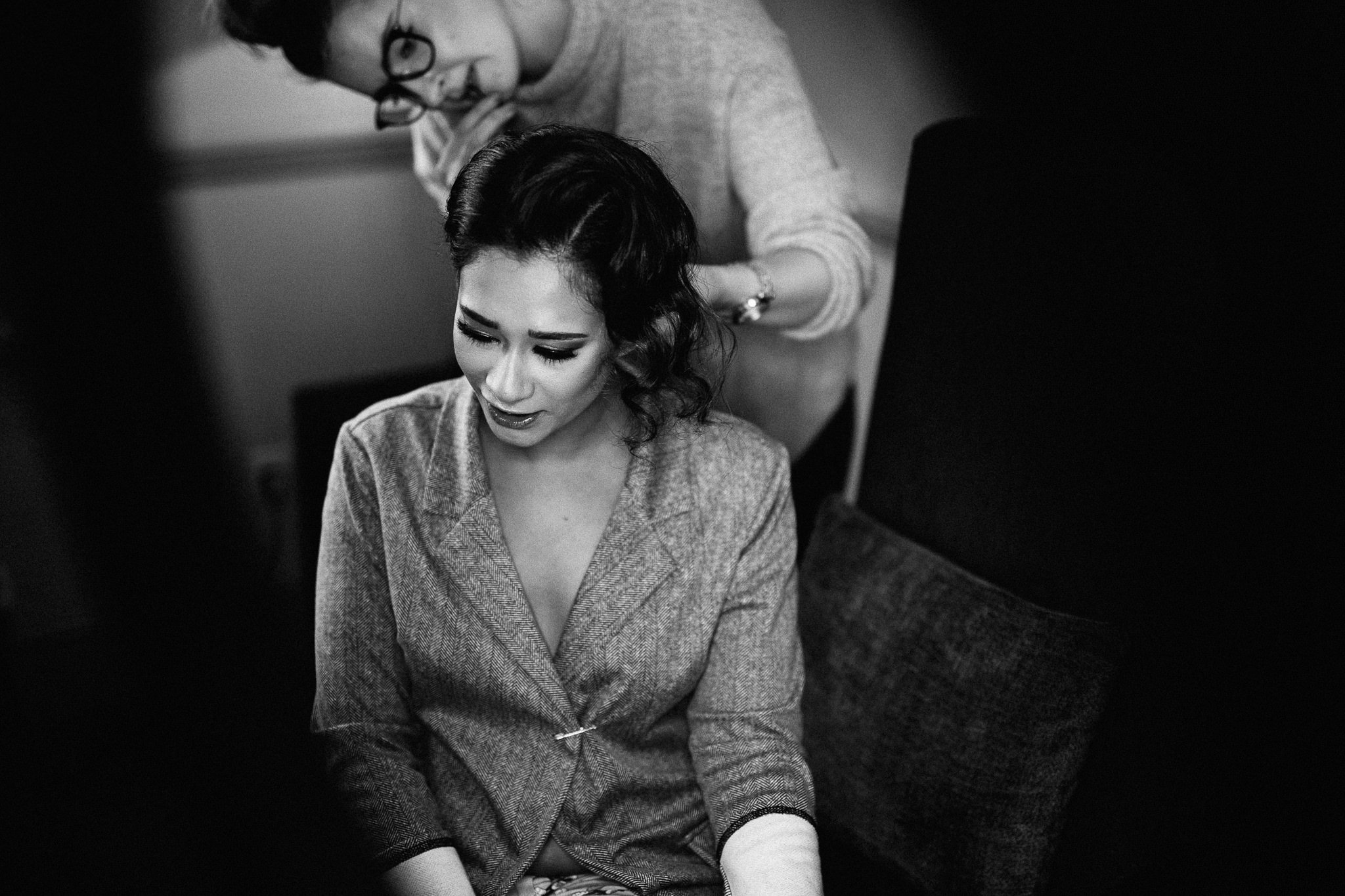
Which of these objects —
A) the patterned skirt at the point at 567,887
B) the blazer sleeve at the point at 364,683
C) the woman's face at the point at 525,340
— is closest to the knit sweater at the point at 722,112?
the woman's face at the point at 525,340

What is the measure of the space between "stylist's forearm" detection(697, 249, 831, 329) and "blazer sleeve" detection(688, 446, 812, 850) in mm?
209

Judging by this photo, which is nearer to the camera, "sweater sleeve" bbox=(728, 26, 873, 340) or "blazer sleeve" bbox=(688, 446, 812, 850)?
"blazer sleeve" bbox=(688, 446, 812, 850)

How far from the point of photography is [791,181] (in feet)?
4.79

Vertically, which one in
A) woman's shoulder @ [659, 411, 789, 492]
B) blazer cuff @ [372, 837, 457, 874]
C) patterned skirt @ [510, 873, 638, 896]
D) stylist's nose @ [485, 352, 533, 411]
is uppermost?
stylist's nose @ [485, 352, 533, 411]

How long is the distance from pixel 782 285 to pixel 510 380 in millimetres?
424

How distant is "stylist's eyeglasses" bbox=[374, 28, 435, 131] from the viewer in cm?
122

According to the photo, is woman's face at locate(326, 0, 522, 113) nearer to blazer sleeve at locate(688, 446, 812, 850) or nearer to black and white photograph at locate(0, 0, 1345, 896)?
black and white photograph at locate(0, 0, 1345, 896)

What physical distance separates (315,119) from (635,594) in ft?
4.31

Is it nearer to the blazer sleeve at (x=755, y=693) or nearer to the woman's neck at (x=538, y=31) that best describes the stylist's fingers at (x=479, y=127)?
the woman's neck at (x=538, y=31)

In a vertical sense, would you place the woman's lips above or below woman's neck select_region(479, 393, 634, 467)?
above

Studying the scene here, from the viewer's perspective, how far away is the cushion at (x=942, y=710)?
1.31 m

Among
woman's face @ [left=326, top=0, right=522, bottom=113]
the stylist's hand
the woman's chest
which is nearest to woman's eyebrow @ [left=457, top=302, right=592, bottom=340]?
the stylist's hand

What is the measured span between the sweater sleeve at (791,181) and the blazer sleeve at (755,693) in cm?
31

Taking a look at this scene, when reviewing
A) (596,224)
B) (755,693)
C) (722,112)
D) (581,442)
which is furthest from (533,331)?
(722,112)
